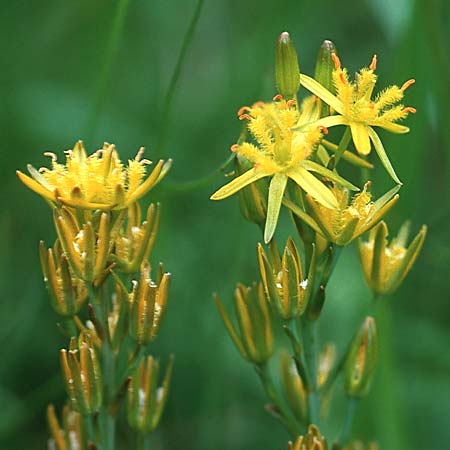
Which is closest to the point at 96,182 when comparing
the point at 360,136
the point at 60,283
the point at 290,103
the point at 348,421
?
the point at 60,283

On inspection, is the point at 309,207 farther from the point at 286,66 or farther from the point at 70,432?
the point at 70,432

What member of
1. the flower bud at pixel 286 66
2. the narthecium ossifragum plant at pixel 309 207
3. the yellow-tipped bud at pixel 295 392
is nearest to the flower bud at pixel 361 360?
the narthecium ossifragum plant at pixel 309 207

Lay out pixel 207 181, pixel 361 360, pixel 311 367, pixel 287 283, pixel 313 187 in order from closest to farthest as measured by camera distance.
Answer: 1. pixel 313 187
2. pixel 287 283
3. pixel 311 367
4. pixel 361 360
5. pixel 207 181

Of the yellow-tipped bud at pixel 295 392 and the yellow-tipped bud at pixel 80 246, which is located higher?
the yellow-tipped bud at pixel 80 246

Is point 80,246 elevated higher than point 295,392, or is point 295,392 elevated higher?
point 80,246

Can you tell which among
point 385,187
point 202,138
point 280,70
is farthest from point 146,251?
point 202,138

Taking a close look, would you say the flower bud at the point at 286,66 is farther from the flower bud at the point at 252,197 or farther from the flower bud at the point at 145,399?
the flower bud at the point at 145,399
